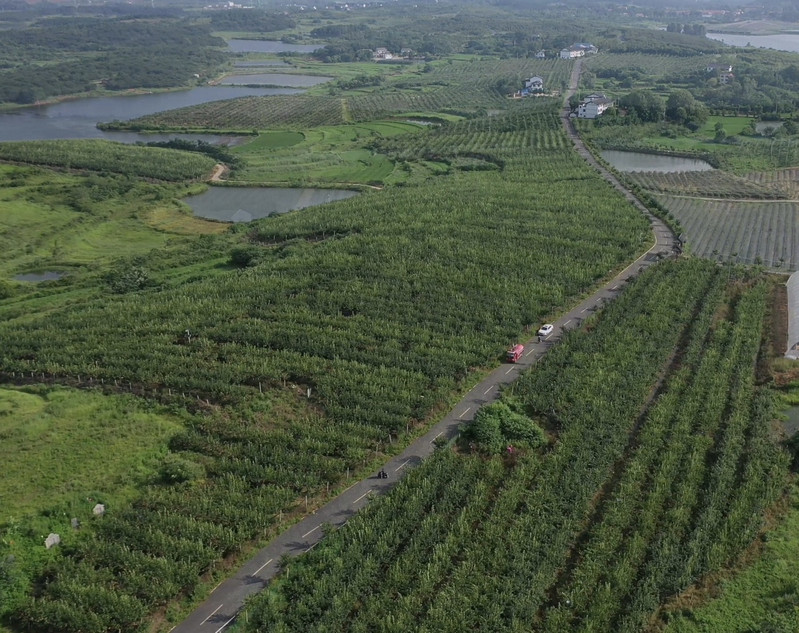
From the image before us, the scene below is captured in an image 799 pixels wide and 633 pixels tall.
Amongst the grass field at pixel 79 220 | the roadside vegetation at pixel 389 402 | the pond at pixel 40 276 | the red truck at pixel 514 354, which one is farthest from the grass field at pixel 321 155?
the red truck at pixel 514 354

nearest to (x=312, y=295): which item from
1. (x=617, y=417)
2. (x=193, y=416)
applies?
(x=193, y=416)

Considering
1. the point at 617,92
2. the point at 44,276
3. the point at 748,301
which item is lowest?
the point at 44,276

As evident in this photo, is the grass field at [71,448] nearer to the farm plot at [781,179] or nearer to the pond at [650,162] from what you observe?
the pond at [650,162]

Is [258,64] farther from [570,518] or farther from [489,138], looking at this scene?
[570,518]

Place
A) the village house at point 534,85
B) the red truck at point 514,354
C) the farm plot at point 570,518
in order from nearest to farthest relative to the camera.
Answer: the farm plot at point 570,518, the red truck at point 514,354, the village house at point 534,85

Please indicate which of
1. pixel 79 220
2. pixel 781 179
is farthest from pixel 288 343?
pixel 781 179

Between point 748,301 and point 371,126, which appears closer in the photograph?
point 748,301

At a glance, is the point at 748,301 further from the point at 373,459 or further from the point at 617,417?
the point at 373,459
